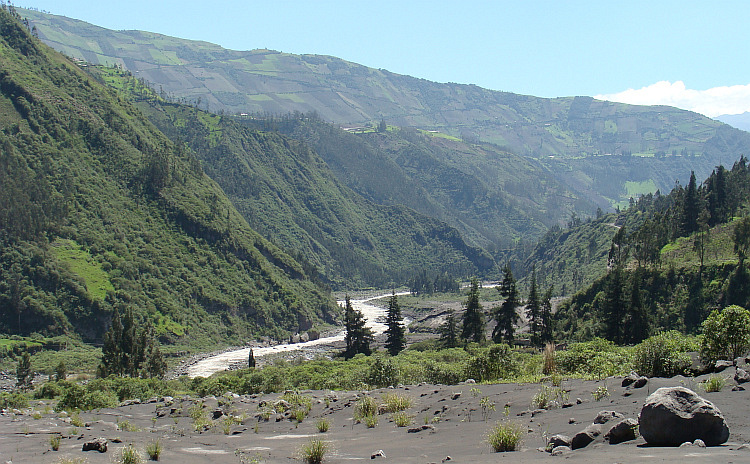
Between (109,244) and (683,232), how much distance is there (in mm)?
120383

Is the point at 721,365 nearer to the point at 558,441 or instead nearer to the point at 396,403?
the point at 558,441

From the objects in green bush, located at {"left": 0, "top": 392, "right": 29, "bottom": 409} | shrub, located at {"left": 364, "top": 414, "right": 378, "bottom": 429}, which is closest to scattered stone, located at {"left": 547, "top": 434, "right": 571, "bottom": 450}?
shrub, located at {"left": 364, "top": 414, "right": 378, "bottom": 429}

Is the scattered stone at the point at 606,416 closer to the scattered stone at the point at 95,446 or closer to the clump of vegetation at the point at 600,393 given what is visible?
the clump of vegetation at the point at 600,393

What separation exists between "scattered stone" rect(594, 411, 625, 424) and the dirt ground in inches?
Answer: 19.3

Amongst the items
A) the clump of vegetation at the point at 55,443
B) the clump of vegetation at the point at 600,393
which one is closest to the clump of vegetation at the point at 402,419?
the clump of vegetation at the point at 600,393

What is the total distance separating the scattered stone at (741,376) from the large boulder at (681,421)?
4532 millimetres

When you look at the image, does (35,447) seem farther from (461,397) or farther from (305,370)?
(305,370)

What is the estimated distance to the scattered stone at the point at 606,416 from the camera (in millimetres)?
14578

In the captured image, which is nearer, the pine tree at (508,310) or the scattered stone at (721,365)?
the scattered stone at (721,365)

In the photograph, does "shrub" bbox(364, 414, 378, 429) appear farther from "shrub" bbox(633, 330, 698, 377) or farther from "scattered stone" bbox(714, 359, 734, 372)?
"scattered stone" bbox(714, 359, 734, 372)

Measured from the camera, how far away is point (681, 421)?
12.2 m

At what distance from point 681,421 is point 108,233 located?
144352mm

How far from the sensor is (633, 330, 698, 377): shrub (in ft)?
62.4

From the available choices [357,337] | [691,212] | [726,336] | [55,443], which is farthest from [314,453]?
[691,212]
